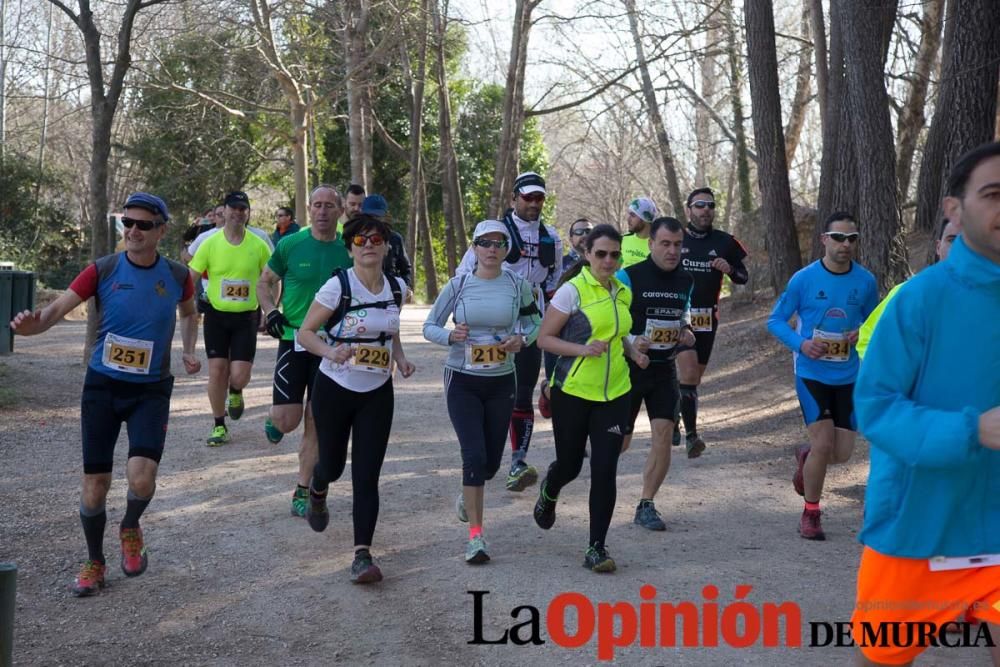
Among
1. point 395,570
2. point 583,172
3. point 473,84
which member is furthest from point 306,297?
point 583,172

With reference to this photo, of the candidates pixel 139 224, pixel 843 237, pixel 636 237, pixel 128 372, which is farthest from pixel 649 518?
pixel 636 237

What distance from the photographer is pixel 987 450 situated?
329cm

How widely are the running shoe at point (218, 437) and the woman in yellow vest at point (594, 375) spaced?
4.94m

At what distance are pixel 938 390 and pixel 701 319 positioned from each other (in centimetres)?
750

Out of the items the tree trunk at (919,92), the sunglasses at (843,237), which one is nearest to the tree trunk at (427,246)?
the tree trunk at (919,92)

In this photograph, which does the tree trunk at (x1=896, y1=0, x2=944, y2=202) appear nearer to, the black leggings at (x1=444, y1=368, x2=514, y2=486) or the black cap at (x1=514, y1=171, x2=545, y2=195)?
the black cap at (x1=514, y1=171, x2=545, y2=195)

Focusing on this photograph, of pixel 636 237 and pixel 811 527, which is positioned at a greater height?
pixel 636 237

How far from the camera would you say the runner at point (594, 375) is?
23.1ft

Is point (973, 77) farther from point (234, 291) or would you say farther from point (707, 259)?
point (234, 291)

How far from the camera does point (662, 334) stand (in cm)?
808

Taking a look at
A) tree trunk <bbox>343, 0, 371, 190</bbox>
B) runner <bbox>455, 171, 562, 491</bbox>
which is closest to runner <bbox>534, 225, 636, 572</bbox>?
runner <bbox>455, 171, 562, 491</bbox>

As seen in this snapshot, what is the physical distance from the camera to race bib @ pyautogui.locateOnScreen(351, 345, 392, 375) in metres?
6.81

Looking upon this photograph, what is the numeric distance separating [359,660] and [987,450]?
3.31 meters

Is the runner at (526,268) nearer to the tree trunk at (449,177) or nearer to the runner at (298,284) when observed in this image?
the runner at (298,284)
